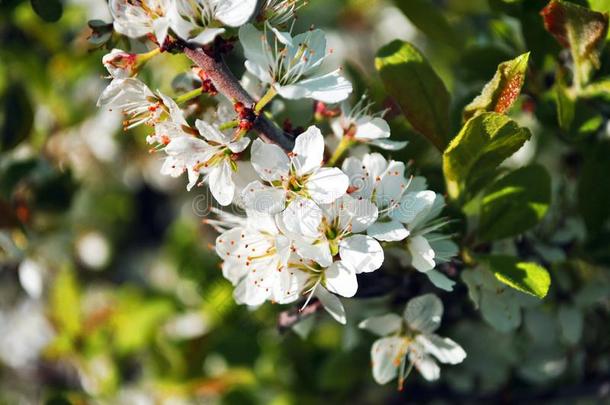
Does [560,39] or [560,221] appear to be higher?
[560,39]

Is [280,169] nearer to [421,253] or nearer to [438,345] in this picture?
[421,253]

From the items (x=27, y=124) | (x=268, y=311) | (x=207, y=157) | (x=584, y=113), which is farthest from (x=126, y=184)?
(x=584, y=113)

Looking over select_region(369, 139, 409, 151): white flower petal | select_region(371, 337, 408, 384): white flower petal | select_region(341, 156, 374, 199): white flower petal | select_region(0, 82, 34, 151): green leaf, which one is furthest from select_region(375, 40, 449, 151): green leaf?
select_region(0, 82, 34, 151): green leaf

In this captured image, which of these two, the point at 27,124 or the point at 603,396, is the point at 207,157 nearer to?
the point at 27,124

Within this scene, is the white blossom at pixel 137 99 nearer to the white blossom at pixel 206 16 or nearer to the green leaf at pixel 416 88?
the white blossom at pixel 206 16

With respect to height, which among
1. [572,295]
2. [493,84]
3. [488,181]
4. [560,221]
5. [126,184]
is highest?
[493,84]

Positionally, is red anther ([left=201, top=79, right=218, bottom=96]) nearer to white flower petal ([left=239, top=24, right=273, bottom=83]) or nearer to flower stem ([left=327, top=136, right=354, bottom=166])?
white flower petal ([left=239, top=24, right=273, bottom=83])
